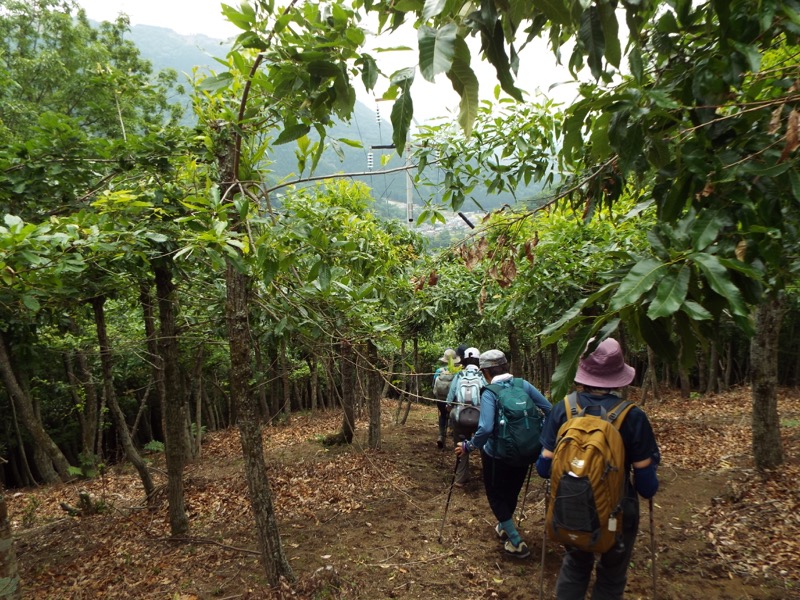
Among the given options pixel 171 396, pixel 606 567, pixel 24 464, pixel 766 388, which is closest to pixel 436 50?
pixel 606 567

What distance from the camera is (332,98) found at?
5.80ft

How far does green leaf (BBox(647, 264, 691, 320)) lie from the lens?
4.16 feet

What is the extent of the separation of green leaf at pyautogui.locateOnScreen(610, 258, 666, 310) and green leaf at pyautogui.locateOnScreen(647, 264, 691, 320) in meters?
0.03

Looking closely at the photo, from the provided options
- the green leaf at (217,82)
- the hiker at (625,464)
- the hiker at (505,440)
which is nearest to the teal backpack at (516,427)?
the hiker at (505,440)

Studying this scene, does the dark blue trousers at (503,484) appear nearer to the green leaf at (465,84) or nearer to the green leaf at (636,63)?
the green leaf at (636,63)

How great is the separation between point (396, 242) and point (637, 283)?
25.0 ft

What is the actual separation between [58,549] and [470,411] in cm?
507

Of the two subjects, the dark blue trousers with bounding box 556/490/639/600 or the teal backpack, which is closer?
the dark blue trousers with bounding box 556/490/639/600

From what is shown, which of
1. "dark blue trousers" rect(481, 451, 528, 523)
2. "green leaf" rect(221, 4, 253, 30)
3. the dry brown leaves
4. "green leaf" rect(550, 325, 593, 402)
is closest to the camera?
"green leaf" rect(550, 325, 593, 402)

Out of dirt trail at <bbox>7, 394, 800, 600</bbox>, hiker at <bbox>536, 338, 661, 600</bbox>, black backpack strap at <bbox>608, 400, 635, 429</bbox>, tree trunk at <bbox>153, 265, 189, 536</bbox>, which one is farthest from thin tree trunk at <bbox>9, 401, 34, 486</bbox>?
black backpack strap at <bbox>608, 400, 635, 429</bbox>

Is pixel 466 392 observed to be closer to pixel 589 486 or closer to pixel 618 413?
pixel 618 413

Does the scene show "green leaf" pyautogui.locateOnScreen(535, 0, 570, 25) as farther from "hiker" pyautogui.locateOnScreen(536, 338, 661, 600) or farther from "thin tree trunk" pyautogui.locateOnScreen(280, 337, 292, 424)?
"thin tree trunk" pyautogui.locateOnScreen(280, 337, 292, 424)

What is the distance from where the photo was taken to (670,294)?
131 centimetres

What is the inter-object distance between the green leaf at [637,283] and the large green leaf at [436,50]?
78 centimetres
